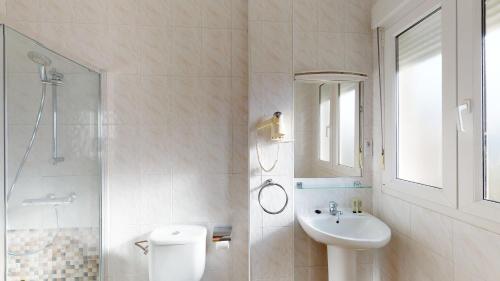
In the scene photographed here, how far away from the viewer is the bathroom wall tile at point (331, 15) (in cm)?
178

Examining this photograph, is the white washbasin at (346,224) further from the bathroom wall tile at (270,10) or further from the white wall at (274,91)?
the bathroom wall tile at (270,10)

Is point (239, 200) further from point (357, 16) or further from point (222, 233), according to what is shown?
point (357, 16)

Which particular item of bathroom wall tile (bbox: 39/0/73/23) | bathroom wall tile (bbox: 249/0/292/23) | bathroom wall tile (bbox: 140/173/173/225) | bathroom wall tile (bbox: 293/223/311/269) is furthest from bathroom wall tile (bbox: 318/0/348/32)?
bathroom wall tile (bbox: 39/0/73/23)

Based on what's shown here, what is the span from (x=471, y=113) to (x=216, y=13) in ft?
5.27

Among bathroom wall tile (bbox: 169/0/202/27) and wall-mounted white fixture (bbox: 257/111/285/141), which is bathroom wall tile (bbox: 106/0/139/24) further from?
wall-mounted white fixture (bbox: 257/111/285/141)

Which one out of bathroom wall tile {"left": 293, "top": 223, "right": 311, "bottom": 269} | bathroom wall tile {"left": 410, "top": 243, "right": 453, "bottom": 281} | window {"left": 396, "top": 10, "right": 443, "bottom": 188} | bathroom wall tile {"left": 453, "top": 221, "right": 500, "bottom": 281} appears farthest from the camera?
bathroom wall tile {"left": 293, "top": 223, "right": 311, "bottom": 269}

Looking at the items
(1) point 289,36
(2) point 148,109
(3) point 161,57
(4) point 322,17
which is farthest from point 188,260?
(4) point 322,17

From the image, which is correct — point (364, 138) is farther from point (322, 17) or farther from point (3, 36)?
point (3, 36)

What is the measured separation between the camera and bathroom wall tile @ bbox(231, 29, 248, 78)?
189 cm

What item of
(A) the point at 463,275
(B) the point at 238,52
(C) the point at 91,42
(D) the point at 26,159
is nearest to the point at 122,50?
(C) the point at 91,42

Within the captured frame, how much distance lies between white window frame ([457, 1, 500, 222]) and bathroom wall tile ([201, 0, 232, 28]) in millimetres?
1339

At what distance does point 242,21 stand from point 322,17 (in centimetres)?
55

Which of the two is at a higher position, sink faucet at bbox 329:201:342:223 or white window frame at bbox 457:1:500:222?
white window frame at bbox 457:1:500:222

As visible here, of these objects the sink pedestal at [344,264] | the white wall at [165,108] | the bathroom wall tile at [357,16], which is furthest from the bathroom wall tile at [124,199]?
the bathroom wall tile at [357,16]
